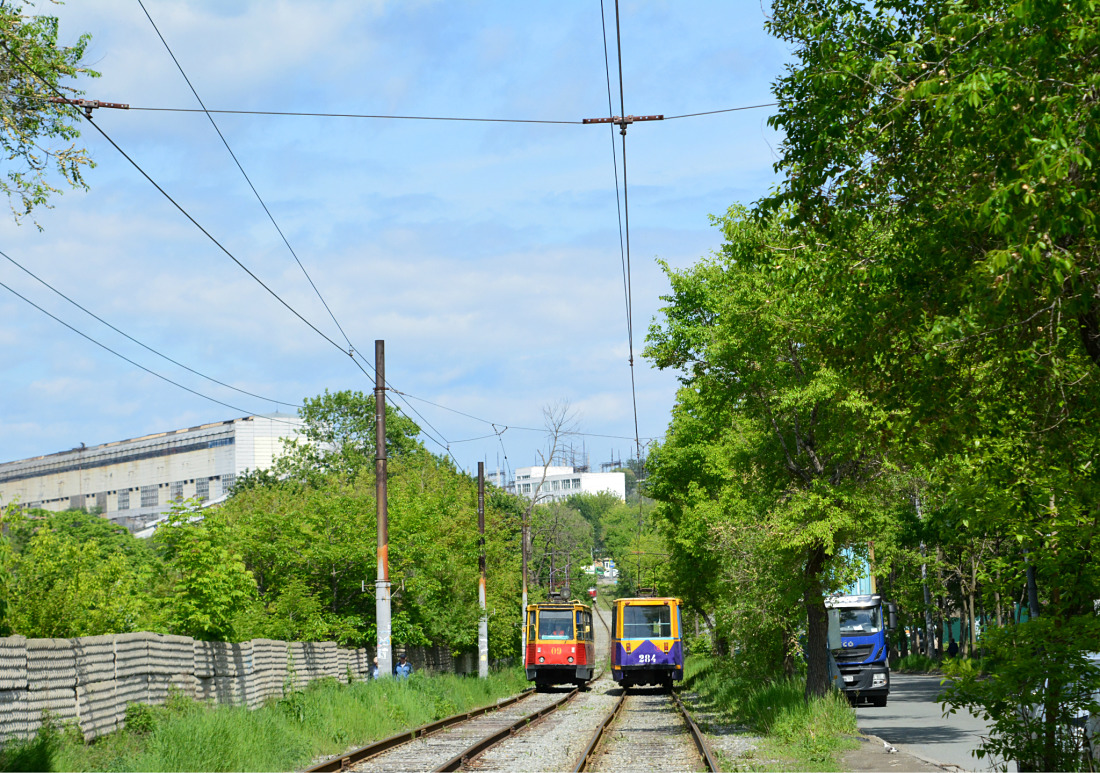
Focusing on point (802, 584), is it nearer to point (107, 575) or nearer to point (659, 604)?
point (107, 575)

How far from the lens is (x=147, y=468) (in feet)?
423

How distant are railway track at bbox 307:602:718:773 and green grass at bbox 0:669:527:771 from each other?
2.61 ft

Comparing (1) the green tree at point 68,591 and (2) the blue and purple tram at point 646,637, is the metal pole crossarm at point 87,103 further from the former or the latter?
(2) the blue and purple tram at point 646,637

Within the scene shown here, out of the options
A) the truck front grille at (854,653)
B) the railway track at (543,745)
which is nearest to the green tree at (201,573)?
the railway track at (543,745)

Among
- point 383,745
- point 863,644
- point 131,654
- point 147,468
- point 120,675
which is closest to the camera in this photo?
point 120,675

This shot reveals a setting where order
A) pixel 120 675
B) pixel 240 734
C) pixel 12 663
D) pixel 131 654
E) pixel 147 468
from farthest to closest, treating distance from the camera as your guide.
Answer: pixel 147 468
pixel 131 654
pixel 120 675
pixel 240 734
pixel 12 663

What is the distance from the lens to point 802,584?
20469 mm

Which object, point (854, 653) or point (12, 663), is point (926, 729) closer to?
point (854, 653)

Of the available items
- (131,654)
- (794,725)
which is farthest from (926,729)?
(131,654)

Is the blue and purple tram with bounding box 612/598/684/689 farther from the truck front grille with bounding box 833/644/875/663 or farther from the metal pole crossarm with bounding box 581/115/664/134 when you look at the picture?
the metal pole crossarm with bounding box 581/115/664/134

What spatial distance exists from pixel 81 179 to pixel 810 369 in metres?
13.5

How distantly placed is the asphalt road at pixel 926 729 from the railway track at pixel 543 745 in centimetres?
345

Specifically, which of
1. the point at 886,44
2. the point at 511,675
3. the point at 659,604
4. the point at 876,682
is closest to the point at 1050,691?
the point at 886,44

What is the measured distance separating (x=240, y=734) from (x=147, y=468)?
124m
